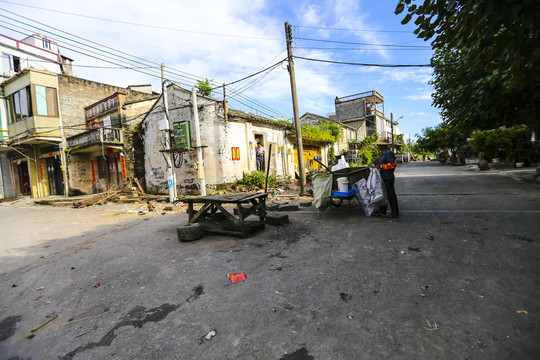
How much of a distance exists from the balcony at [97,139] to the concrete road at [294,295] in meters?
11.1

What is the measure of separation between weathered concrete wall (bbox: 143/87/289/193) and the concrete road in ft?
26.3

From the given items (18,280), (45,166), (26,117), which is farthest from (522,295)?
(45,166)

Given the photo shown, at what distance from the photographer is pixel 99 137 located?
14734 millimetres

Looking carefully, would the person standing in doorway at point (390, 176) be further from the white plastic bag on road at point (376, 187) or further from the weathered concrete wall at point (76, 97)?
the weathered concrete wall at point (76, 97)

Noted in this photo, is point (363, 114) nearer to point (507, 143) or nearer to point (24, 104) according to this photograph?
point (507, 143)

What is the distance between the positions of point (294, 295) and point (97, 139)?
1643 cm

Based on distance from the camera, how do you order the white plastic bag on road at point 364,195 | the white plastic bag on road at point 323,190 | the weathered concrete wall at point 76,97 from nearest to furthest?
the white plastic bag on road at point 364,195 < the white plastic bag on road at point 323,190 < the weathered concrete wall at point 76,97

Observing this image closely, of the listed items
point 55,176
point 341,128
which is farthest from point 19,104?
point 341,128

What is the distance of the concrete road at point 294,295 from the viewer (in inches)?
79.7

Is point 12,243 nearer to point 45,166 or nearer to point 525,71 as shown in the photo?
point 525,71

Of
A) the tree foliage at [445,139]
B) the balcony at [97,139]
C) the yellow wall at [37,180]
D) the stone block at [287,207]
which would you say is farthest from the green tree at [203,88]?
the tree foliage at [445,139]

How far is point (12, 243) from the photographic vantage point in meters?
6.11

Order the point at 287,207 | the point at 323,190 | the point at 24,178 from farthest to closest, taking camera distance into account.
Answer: the point at 24,178 → the point at 287,207 → the point at 323,190

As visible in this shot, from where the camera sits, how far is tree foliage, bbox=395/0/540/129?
224 cm
